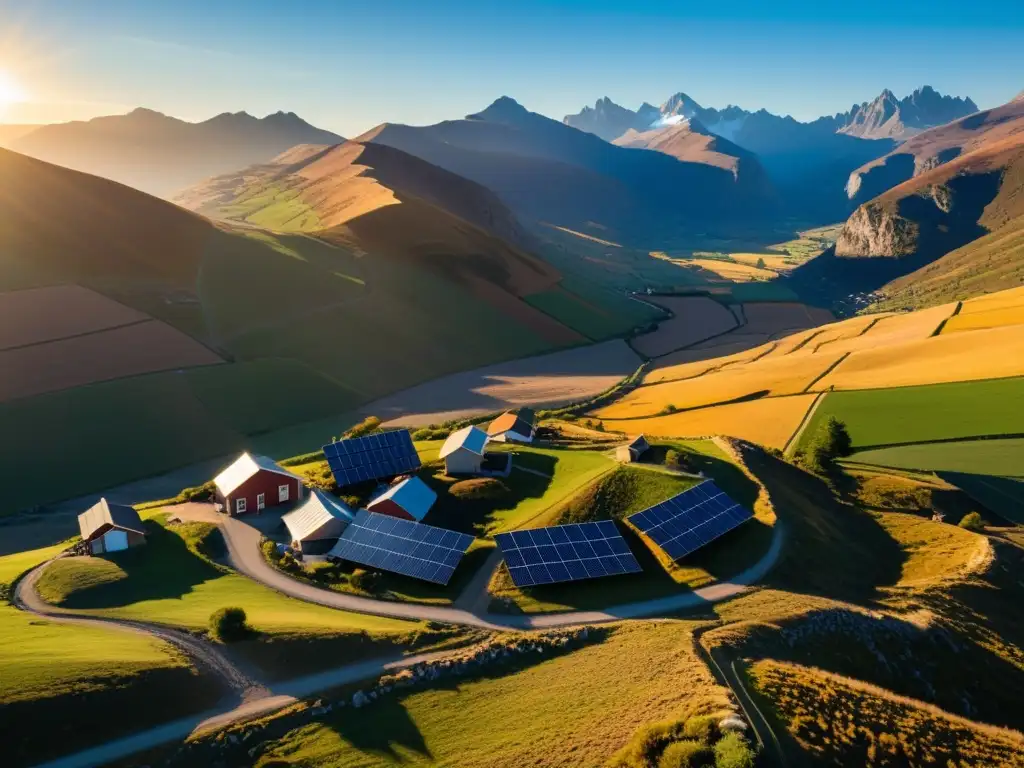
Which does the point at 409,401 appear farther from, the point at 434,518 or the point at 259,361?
the point at 434,518

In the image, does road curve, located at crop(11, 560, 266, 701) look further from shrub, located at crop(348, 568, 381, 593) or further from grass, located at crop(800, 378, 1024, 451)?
grass, located at crop(800, 378, 1024, 451)

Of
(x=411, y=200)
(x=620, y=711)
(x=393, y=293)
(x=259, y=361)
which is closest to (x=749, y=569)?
(x=620, y=711)

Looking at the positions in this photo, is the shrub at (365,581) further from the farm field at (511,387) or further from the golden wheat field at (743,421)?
the farm field at (511,387)

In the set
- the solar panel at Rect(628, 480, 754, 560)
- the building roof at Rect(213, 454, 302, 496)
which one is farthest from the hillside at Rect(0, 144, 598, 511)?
the solar panel at Rect(628, 480, 754, 560)

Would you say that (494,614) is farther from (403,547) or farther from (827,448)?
(827,448)

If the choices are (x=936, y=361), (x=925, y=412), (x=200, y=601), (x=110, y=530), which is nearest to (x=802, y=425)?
(x=925, y=412)

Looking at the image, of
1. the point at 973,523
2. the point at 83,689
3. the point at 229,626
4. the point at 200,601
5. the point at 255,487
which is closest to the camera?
the point at 83,689

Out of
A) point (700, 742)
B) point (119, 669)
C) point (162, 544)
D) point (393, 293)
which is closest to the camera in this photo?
point (700, 742)
